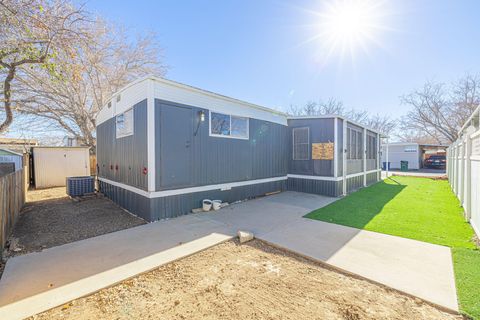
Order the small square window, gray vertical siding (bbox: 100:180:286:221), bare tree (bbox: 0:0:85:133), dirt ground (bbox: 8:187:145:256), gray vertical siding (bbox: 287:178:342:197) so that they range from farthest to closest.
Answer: gray vertical siding (bbox: 287:178:342:197)
the small square window
gray vertical siding (bbox: 100:180:286:221)
dirt ground (bbox: 8:187:145:256)
bare tree (bbox: 0:0:85:133)

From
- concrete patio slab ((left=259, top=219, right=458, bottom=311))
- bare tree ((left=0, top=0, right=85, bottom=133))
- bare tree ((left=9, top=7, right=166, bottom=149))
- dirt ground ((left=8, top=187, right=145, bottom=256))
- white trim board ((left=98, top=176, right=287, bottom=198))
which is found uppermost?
bare tree ((left=9, top=7, right=166, bottom=149))

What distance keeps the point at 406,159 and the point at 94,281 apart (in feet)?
96.6

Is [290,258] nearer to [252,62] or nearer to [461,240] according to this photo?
[461,240]

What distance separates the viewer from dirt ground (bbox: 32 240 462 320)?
1966mm

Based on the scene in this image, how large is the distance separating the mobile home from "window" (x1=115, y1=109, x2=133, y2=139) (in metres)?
0.03

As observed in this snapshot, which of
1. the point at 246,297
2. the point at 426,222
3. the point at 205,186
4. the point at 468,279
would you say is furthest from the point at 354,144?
the point at 246,297

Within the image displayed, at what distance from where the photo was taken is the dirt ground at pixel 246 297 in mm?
1966

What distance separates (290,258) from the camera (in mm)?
3135

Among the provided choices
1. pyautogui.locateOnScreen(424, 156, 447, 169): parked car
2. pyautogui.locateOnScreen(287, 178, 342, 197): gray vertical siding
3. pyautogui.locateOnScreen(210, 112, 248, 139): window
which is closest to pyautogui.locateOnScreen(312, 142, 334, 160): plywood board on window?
pyautogui.locateOnScreen(287, 178, 342, 197): gray vertical siding

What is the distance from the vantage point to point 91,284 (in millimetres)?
2414

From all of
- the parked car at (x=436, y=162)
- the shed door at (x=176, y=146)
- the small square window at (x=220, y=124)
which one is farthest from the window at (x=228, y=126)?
the parked car at (x=436, y=162)

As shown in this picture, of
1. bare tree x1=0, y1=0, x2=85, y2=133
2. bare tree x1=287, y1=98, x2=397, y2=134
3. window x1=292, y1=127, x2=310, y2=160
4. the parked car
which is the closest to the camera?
bare tree x1=0, y1=0, x2=85, y2=133

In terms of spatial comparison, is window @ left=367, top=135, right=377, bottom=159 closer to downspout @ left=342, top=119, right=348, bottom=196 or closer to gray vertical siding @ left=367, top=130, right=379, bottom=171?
gray vertical siding @ left=367, top=130, right=379, bottom=171

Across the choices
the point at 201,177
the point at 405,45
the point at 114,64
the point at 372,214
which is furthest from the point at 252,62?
the point at 114,64
